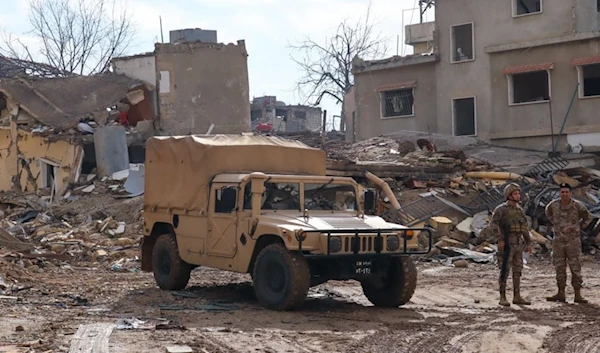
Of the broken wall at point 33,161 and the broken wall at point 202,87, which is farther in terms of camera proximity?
the broken wall at point 202,87

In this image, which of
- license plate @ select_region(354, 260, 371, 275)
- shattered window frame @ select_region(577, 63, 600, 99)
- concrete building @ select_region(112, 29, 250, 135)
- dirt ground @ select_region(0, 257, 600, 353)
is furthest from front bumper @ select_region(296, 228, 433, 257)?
concrete building @ select_region(112, 29, 250, 135)

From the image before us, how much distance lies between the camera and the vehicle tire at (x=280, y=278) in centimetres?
1166

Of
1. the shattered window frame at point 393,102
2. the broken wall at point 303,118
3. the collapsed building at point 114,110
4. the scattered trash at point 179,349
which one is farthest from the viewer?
the broken wall at point 303,118

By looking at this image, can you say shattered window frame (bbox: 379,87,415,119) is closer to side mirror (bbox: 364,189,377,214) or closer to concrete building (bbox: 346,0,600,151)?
concrete building (bbox: 346,0,600,151)

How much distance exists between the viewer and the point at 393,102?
119 feet

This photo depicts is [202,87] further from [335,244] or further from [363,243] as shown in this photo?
[335,244]

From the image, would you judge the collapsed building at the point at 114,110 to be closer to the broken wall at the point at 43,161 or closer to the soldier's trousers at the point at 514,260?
the broken wall at the point at 43,161

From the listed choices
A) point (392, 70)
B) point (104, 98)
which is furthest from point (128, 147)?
point (392, 70)

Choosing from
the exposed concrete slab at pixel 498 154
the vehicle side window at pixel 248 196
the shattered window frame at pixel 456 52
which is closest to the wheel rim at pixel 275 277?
the vehicle side window at pixel 248 196

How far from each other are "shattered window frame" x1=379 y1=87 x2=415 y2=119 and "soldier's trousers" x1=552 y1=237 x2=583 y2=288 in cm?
2301

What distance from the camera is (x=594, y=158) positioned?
2728 cm

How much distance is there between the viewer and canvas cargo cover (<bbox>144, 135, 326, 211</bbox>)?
13773 mm

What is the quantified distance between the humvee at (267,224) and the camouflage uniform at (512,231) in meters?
1.29

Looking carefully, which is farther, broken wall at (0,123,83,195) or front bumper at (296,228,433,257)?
broken wall at (0,123,83,195)
